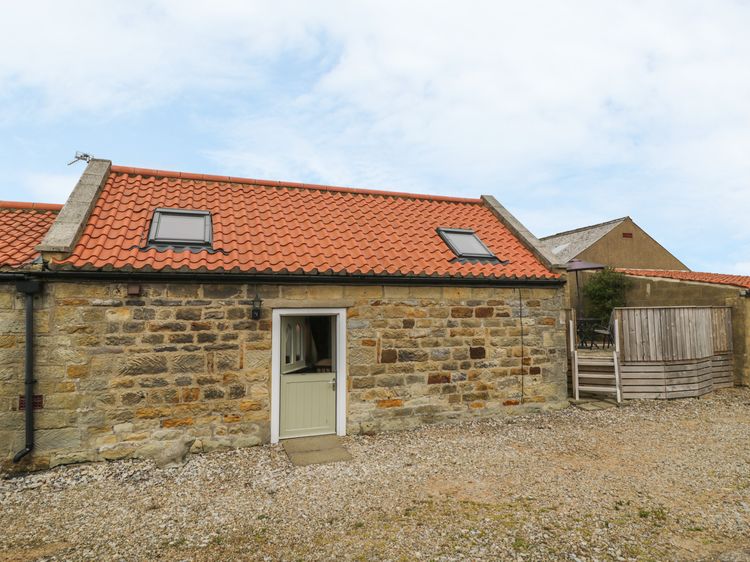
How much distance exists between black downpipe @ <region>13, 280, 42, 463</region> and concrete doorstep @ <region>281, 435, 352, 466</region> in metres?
3.42

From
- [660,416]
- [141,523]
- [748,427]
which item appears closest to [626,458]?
[660,416]

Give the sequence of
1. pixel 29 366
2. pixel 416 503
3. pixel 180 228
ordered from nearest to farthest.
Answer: pixel 416 503 → pixel 29 366 → pixel 180 228

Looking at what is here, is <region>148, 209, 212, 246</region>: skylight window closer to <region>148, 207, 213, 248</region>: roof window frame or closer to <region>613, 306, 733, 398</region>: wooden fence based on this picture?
<region>148, 207, 213, 248</region>: roof window frame

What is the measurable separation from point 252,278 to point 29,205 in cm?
526

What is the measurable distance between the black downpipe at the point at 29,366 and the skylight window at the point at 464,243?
6.93 m

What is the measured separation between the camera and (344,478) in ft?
18.6

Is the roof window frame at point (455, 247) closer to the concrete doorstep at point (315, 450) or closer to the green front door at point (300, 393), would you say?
the green front door at point (300, 393)

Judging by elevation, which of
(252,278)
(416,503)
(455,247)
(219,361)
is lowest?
(416,503)

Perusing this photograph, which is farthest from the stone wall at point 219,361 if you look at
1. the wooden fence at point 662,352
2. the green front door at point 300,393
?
the wooden fence at point 662,352

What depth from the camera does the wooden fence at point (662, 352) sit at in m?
9.69

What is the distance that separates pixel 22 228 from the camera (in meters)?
7.50

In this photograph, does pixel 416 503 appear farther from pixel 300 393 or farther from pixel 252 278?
pixel 252 278

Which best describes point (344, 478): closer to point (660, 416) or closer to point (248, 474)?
point (248, 474)

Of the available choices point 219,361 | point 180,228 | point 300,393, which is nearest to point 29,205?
point 180,228
